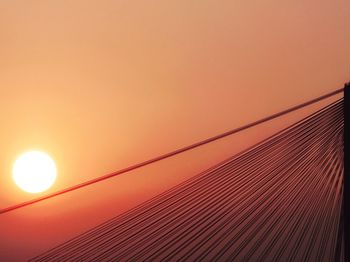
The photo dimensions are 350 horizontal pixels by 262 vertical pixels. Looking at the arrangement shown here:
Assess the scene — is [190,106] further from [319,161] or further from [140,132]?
[319,161]

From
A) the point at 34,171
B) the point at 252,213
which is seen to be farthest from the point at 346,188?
the point at 34,171

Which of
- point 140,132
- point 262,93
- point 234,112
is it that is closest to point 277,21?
point 262,93

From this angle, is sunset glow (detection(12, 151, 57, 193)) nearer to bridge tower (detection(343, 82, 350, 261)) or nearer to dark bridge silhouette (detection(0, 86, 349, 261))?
dark bridge silhouette (detection(0, 86, 349, 261))

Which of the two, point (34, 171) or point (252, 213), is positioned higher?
point (34, 171)

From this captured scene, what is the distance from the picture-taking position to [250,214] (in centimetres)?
136

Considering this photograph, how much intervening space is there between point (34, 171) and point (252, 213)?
3.16ft

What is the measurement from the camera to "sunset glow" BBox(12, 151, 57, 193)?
171 cm

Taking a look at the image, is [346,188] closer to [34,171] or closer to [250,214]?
[250,214]

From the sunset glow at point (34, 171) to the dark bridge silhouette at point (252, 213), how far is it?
1.53 feet

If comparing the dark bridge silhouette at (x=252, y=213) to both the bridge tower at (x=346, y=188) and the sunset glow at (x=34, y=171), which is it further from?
the sunset glow at (x=34, y=171)

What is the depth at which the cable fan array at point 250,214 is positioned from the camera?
1283mm

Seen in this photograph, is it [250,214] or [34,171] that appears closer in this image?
[250,214]

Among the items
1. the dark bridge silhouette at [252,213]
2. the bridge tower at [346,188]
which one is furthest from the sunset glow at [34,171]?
the bridge tower at [346,188]

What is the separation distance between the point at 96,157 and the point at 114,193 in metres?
0.21
